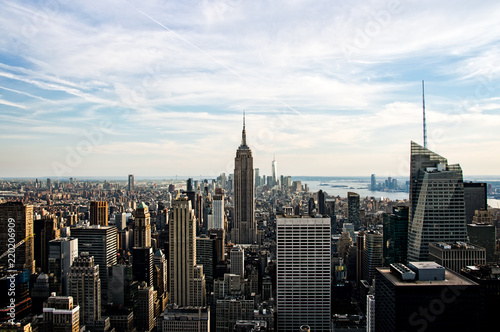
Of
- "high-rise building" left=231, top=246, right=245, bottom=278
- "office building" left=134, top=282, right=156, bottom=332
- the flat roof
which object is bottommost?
"office building" left=134, top=282, right=156, bottom=332

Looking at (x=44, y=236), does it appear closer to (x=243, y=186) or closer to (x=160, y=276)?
(x=160, y=276)

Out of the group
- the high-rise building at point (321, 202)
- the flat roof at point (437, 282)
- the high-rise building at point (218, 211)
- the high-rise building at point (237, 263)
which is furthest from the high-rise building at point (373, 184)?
the flat roof at point (437, 282)

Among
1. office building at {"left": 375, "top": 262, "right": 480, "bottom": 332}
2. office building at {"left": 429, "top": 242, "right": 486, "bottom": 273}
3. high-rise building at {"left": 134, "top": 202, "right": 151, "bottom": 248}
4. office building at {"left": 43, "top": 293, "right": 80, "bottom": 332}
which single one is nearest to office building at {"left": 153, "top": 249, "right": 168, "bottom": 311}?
high-rise building at {"left": 134, "top": 202, "right": 151, "bottom": 248}

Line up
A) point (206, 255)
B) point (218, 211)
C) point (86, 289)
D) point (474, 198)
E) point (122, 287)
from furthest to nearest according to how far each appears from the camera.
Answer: point (218, 211)
point (206, 255)
point (474, 198)
point (122, 287)
point (86, 289)

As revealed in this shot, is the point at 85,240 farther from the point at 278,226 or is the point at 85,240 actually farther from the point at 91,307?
the point at 278,226

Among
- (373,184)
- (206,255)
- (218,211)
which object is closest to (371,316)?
(206,255)

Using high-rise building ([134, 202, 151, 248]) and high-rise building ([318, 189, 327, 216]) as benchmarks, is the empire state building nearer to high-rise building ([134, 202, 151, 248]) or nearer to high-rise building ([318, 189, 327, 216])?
high-rise building ([318, 189, 327, 216])
